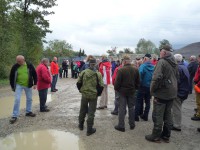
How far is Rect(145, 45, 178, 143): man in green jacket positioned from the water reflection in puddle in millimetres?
1912

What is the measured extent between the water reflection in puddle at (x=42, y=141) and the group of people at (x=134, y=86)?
1.96 feet

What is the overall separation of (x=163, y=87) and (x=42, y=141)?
10.4 feet

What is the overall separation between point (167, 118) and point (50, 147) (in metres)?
2.83

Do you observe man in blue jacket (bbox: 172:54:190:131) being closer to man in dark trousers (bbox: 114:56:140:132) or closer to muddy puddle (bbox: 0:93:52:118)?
man in dark trousers (bbox: 114:56:140:132)

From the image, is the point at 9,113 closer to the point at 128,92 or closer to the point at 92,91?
the point at 92,91

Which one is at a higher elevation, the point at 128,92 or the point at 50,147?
the point at 128,92

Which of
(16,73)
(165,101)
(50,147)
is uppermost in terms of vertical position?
(16,73)

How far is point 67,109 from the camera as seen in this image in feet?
28.2

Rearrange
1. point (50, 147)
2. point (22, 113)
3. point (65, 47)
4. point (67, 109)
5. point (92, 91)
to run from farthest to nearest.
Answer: point (65, 47) < point (67, 109) < point (22, 113) < point (92, 91) < point (50, 147)

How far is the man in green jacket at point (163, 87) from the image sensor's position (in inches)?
209

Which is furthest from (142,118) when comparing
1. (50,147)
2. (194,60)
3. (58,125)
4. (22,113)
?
(194,60)

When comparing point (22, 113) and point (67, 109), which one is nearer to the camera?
point (22, 113)

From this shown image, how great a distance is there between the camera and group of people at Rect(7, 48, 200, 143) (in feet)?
17.7

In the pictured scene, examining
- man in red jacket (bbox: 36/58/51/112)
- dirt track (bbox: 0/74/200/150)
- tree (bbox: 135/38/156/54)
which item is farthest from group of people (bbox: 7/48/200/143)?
tree (bbox: 135/38/156/54)
